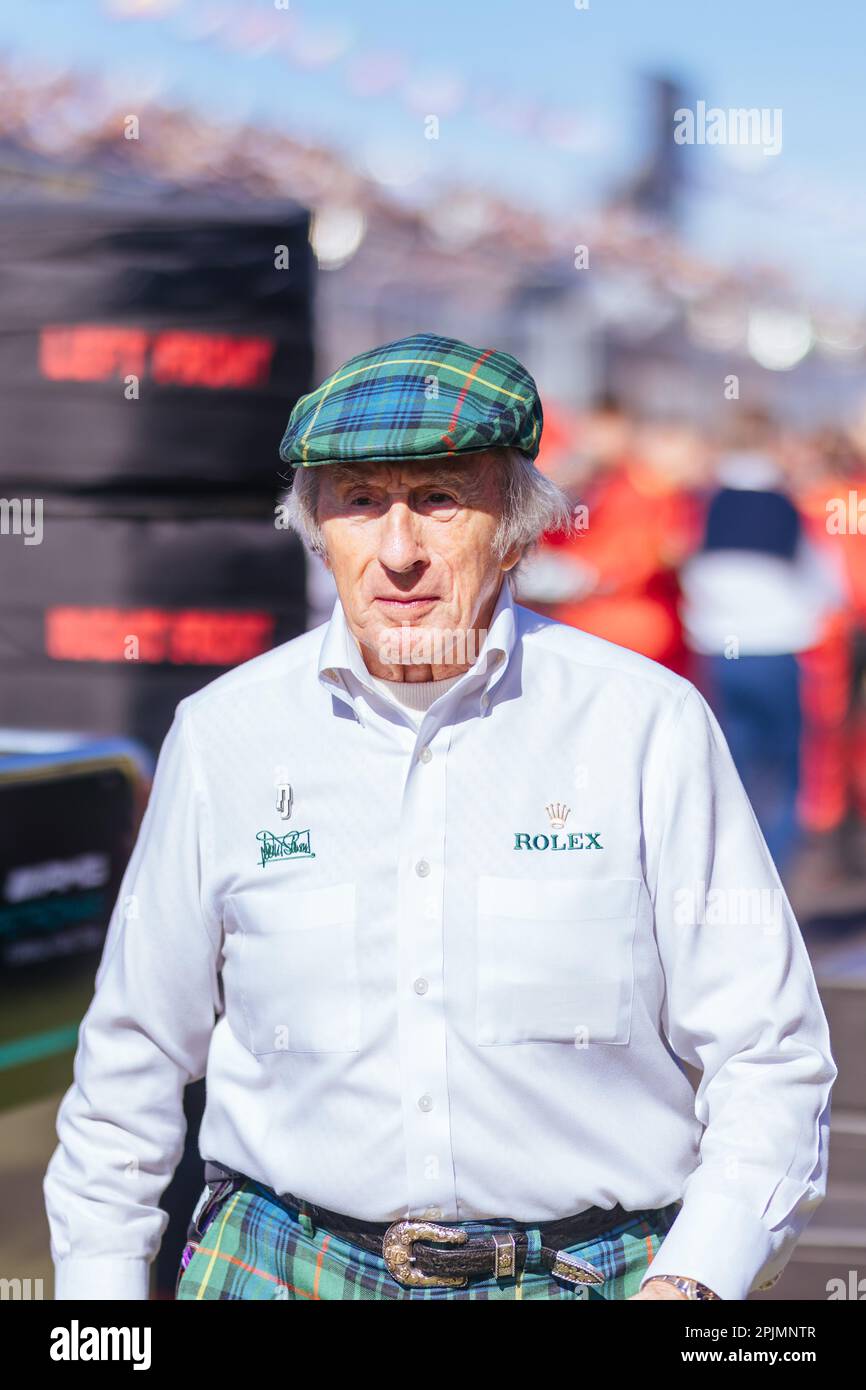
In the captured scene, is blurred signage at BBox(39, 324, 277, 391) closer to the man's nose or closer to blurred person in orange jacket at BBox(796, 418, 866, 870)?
the man's nose

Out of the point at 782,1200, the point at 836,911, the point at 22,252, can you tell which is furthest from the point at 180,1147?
the point at 836,911

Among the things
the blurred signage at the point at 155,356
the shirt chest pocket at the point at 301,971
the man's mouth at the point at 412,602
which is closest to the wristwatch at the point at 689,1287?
the shirt chest pocket at the point at 301,971

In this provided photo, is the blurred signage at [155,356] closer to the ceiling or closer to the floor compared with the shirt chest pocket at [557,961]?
closer to the ceiling

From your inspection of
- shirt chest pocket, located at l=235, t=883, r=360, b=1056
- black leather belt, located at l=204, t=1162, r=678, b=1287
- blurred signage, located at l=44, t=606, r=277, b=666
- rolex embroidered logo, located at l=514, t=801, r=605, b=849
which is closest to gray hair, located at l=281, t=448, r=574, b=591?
rolex embroidered logo, located at l=514, t=801, r=605, b=849

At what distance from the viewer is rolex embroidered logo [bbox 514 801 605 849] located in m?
1.60

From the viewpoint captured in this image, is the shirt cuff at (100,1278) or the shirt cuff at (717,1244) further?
the shirt cuff at (100,1278)

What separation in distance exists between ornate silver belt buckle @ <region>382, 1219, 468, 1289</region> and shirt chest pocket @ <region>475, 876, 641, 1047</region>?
19 centimetres

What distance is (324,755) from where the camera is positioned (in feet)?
5.47

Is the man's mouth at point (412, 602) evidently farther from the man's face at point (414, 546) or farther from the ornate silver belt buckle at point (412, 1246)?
the ornate silver belt buckle at point (412, 1246)

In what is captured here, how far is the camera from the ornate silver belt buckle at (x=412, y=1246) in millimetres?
1553

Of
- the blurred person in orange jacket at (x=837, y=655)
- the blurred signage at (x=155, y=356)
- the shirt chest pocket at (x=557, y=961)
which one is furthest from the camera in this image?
the blurred person in orange jacket at (x=837, y=655)

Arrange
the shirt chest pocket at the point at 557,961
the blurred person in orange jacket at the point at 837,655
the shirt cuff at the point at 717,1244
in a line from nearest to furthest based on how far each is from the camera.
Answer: the shirt cuff at the point at 717,1244
the shirt chest pocket at the point at 557,961
the blurred person in orange jacket at the point at 837,655

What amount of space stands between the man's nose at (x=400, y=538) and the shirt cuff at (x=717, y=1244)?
66cm

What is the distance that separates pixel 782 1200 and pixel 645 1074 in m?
0.18
